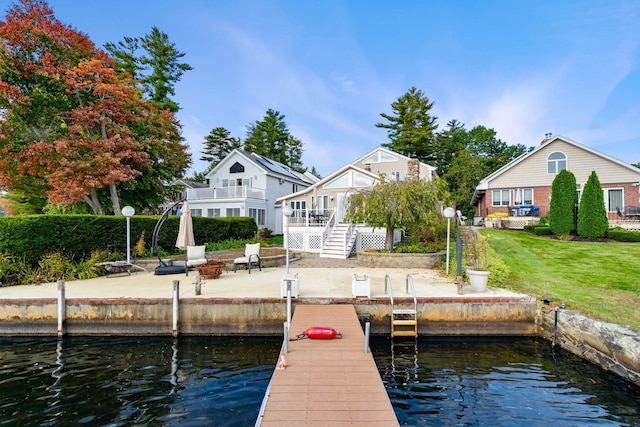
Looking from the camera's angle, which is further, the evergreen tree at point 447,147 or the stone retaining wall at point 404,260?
the evergreen tree at point 447,147

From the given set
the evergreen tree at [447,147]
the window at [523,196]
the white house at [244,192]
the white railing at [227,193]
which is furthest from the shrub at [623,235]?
the evergreen tree at [447,147]

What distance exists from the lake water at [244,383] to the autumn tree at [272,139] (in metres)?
43.5

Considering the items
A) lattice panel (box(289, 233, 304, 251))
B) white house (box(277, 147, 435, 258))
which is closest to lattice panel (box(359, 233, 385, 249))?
white house (box(277, 147, 435, 258))

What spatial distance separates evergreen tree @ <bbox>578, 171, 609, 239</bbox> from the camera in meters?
15.7

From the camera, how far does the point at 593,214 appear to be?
1581 centimetres

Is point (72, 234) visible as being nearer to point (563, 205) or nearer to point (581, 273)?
point (581, 273)

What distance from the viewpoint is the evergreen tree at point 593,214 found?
15.7 metres

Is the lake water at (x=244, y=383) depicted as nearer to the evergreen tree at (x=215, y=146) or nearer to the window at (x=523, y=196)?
the window at (x=523, y=196)

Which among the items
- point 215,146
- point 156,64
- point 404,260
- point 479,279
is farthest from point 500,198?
point 215,146

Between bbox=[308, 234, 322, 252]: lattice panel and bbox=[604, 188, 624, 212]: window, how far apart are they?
1937cm

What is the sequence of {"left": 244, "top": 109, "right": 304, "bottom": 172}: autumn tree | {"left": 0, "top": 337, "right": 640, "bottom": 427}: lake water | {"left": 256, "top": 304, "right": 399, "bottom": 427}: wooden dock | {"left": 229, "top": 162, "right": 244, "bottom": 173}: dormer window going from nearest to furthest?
{"left": 256, "top": 304, "right": 399, "bottom": 427}: wooden dock < {"left": 0, "top": 337, "right": 640, "bottom": 427}: lake water < {"left": 229, "top": 162, "right": 244, "bottom": 173}: dormer window < {"left": 244, "top": 109, "right": 304, "bottom": 172}: autumn tree

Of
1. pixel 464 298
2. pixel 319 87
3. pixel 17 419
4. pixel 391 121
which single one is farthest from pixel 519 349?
pixel 391 121

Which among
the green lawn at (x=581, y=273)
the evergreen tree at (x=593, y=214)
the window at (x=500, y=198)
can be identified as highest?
the window at (x=500, y=198)

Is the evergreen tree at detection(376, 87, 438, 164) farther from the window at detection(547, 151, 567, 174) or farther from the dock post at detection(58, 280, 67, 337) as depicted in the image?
the dock post at detection(58, 280, 67, 337)
